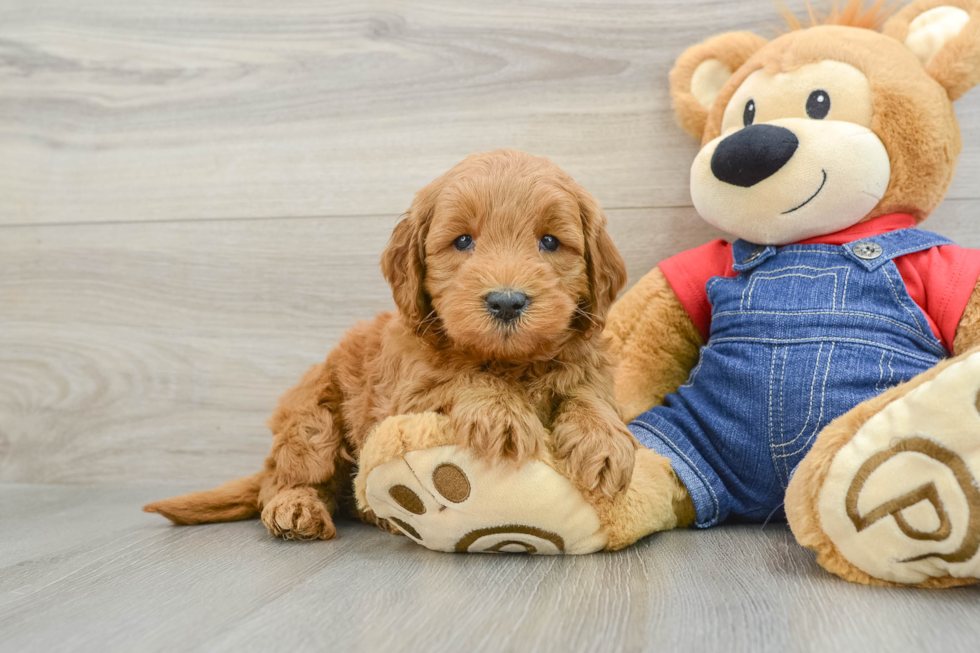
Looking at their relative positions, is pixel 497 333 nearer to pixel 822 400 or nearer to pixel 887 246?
pixel 822 400

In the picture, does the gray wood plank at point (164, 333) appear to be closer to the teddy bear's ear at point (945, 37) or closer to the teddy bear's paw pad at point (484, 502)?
the teddy bear's paw pad at point (484, 502)

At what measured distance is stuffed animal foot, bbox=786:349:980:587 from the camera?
99 cm

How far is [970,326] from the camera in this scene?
133 cm

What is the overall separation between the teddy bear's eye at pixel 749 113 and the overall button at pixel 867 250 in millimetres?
347

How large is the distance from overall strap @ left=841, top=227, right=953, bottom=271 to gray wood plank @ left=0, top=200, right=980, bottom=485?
1.16 m

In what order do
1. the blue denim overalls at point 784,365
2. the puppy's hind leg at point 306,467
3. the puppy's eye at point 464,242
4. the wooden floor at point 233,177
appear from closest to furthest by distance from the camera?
the puppy's eye at point 464,242, the blue denim overalls at point 784,365, the puppy's hind leg at point 306,467, the wooden floor at point 233,177

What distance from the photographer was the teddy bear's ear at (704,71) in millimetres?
1659

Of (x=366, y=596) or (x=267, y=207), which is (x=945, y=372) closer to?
(x=366, y=596)

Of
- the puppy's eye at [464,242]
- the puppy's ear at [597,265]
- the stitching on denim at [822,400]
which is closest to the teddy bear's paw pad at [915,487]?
the stitching on denim at [822,400]

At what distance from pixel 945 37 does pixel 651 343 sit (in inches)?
34.2

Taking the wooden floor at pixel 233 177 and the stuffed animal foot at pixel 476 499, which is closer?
the stuffed animal foot at pixel 476 499

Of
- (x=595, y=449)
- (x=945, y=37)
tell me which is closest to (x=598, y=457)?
(x=595, y=449)

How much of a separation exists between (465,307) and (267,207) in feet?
3.67

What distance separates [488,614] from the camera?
3.24 ft
